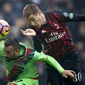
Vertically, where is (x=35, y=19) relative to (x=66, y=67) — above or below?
above

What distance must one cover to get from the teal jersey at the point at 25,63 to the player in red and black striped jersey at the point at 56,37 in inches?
9.8

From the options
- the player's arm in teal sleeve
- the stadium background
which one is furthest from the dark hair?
the stadium background

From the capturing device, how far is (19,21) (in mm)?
9227

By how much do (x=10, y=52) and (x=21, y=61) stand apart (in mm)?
261

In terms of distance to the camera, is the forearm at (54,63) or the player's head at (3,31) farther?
the player's head at (3,31)

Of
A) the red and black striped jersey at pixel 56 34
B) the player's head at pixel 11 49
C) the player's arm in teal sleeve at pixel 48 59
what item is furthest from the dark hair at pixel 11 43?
the red and black striped jersey at pixel 56 34

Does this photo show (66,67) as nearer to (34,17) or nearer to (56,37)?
(56,37)

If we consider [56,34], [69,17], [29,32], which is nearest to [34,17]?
[29,32]

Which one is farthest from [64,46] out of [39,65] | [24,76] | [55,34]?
[39,65]

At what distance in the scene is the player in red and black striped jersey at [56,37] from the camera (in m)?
6.76

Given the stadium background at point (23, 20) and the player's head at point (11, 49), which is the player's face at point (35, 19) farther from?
the stadium background at point (23, 20)

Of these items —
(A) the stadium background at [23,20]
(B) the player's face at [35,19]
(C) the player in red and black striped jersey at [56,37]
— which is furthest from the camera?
(A) the stadium background at [23,20]

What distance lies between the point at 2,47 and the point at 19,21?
2725 millimetres

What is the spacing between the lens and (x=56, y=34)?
22.2ft
